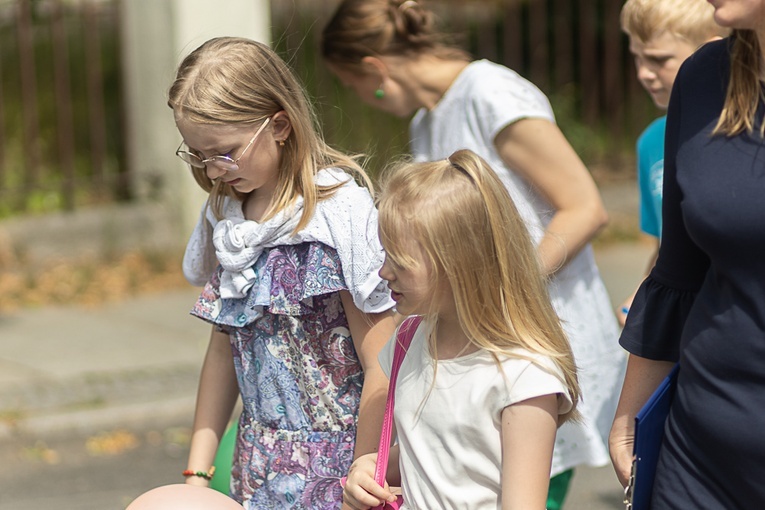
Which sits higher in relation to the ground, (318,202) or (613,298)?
(318,202)

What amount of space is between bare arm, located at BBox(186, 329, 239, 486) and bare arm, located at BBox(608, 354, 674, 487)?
0.91 metres

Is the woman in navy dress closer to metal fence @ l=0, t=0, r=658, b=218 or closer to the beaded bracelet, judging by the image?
the beaded bracelet

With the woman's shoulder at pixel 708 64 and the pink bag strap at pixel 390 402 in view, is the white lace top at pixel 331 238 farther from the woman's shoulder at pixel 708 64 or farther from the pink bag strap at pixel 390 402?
the woman's shoulder at pixel 708 64

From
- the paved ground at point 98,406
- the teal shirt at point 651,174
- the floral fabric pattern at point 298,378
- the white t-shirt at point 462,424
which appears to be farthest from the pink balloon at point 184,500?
the paved ground at point 98,406

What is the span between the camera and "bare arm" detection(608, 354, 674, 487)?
217 centimetres

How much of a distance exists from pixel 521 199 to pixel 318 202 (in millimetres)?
876

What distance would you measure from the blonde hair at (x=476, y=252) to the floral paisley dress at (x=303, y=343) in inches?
10.7

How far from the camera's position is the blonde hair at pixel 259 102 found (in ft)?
7.75

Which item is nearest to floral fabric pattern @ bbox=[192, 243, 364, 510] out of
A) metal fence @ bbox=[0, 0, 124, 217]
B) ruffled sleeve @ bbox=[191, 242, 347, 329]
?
Answer: ruffled sleeve @ bbox=[191, 242, 347, 329]

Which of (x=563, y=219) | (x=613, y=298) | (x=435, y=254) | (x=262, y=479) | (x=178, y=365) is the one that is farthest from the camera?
(x=613, y=298)

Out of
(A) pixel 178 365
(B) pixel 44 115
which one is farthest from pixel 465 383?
(B) pixel 44 115

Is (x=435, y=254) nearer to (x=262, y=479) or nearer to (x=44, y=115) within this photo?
(x=262, y=479)

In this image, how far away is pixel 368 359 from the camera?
237cm

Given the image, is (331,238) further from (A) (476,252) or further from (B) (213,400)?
(B) (213,400)
